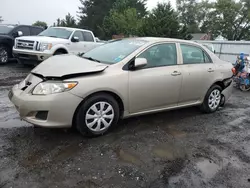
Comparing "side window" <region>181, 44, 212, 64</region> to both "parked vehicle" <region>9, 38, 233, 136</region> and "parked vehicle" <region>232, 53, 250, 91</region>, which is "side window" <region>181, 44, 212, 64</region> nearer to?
"parked vehicle" <region>9, 38, 233, 136</region>

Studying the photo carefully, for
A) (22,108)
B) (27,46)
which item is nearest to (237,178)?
(22,108)

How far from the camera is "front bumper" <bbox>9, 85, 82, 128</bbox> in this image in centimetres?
307

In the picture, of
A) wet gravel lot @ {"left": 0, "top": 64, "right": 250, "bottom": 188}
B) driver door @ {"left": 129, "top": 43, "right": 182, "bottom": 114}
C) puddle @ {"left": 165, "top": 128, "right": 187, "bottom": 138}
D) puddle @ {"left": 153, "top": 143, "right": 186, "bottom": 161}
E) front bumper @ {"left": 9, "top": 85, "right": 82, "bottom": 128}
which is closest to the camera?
→ wet gravel lot @ {"left": 0, "top": 64, "right": 250, "bottom": 188}

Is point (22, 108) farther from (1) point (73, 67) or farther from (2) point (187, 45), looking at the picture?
(2) point (187, 45)

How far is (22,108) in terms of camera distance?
3162mm

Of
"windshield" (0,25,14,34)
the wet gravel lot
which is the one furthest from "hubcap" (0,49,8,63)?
the wet gravel lot

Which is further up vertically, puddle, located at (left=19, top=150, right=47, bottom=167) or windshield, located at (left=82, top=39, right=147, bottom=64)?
windshield, located at (left=82, top=39, right=147, bottom=64)

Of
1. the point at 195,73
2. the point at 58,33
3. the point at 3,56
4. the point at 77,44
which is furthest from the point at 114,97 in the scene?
the point at 3,56

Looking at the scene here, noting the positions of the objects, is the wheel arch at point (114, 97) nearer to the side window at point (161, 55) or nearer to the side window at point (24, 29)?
the side window at point (161, 55)

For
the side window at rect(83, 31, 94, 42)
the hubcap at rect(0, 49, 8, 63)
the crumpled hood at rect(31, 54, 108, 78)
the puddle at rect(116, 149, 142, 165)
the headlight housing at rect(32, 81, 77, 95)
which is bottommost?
the puddle at rect(116, 149, 142, 165)

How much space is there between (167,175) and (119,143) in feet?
3.11

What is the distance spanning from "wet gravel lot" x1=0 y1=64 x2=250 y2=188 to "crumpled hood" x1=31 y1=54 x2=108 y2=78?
3.26 ft

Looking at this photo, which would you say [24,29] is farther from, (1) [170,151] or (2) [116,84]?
(1) [170,151]

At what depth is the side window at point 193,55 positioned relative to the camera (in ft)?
A: 14.5
